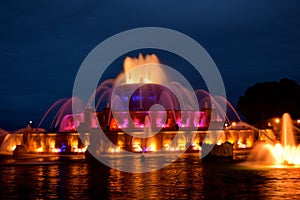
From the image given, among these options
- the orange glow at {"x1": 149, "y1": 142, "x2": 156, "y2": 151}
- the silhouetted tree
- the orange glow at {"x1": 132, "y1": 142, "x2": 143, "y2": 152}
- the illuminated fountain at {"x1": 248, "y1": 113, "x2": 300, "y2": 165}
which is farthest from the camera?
the silhouetted tree

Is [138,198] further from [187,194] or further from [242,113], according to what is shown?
[242,113]

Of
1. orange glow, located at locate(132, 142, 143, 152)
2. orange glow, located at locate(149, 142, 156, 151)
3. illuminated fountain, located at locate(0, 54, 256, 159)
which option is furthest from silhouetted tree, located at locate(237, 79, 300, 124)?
orange glow, located at locate(132, 142, 143, 152)

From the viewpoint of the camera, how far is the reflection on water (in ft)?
41.0

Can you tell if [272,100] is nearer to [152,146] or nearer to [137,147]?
[152,146]

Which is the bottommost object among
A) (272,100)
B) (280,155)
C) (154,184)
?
(154,184)

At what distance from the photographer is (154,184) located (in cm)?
1504

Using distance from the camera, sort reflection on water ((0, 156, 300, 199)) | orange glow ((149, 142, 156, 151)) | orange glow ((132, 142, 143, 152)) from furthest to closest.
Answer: orange glow ((149, 142, 156, 151)), orange glow ((132, 142, 143, 152)), reflection on water ((0, 156, 300, 199))

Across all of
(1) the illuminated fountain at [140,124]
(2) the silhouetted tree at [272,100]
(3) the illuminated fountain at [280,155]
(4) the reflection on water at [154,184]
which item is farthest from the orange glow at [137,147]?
(2) the silhouetted tree at [272,100]

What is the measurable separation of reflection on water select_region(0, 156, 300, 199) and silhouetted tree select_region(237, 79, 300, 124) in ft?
142

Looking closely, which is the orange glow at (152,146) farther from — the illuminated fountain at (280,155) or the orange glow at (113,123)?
the illuminated fountain at (280,155)

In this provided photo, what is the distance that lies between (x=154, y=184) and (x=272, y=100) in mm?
50172

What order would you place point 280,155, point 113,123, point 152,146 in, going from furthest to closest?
1. point 113,123
2. point 152,146
3. point 280,155

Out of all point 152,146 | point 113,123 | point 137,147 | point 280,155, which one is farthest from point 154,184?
point 113,123

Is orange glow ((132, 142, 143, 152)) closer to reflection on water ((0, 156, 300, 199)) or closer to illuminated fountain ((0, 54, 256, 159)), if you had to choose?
illuminated fountain ((0, 54, 256, 159))
